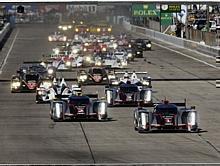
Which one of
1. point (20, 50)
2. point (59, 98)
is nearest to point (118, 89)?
point (59, 98)

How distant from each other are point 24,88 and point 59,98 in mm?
14160

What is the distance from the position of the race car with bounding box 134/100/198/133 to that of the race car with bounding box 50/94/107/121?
154 inches

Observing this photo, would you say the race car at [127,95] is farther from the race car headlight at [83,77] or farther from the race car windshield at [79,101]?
the race car headlight at [83,77]

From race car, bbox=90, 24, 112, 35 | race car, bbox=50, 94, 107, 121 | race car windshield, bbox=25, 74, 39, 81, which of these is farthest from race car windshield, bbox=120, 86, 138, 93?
race car, bbox=90, 24, 112, 35

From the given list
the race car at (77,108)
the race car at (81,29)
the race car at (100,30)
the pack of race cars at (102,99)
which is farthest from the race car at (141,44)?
the race car at (77,108)

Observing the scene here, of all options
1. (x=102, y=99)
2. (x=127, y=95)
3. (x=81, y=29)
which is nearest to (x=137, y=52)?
(x=127, y=95)

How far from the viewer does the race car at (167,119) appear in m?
34.9

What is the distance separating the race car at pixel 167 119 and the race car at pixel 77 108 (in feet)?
12.8

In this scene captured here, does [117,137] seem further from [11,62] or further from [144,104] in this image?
[11,62]

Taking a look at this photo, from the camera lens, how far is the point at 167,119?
35.0 m

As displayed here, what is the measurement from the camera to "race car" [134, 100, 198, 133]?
34.9 metres

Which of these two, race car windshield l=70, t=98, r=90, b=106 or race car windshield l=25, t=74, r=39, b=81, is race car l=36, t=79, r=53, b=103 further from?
race car windshield l=70, t=98, r=90, b=106

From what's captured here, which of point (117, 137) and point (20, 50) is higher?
point (117, 137)

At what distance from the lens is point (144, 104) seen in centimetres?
4472
